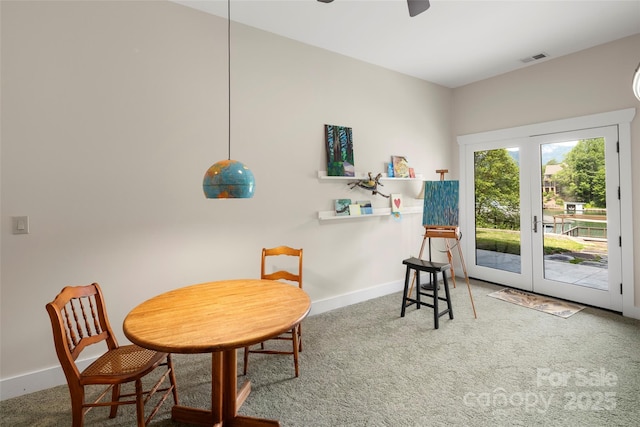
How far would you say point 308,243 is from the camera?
3.46 m

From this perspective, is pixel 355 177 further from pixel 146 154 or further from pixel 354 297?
pixel 146 154

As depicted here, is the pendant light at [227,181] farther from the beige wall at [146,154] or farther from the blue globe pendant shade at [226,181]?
the beige wall at [146,154]

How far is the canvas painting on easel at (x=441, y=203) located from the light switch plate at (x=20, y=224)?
12.4 feet

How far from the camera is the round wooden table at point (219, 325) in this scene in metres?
1.40

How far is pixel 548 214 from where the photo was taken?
12.9 feet

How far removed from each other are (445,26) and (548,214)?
2643 mm

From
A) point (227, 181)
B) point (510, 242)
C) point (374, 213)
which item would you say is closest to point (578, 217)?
point (510, 242)

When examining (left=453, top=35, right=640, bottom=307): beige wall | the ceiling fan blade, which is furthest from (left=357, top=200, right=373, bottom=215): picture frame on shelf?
the ceiling fan blade

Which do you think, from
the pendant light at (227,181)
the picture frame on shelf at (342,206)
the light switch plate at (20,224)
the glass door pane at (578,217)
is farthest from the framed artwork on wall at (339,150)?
the light switch plate at (20,224)

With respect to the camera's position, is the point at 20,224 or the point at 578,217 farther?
the point at 578,217

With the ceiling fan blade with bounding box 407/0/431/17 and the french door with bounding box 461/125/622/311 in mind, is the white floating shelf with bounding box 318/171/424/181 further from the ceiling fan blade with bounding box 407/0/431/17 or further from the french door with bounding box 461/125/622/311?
the ceiling fan blade with bounding box 407/0/431/17

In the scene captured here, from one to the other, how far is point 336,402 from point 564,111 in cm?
412

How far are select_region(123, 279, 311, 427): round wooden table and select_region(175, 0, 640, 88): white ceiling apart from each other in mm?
2439

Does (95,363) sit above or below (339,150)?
below
